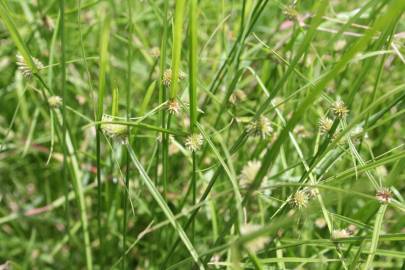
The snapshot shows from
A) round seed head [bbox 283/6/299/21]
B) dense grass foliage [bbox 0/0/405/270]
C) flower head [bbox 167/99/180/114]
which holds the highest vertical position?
round seed head [bbox 283/6/299/21]

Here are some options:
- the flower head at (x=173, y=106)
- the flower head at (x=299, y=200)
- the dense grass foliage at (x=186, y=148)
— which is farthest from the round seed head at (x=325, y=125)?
the flower head at (x=173, y=106)

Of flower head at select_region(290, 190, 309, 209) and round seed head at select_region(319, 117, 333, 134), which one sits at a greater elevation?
round seed head at select_region(319, 117, 333, 134)

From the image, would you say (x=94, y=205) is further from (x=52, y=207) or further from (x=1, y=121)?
(x=1, y=121)

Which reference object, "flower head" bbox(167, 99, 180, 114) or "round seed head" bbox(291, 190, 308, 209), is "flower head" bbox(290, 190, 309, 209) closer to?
"round seed head" bbox(291, 190, 308, 209)

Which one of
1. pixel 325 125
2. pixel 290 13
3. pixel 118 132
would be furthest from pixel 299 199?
pixel 290 13

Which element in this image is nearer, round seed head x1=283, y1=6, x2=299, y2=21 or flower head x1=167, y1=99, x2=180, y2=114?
flower head x1=167, y1=99, x2=180, y2=114

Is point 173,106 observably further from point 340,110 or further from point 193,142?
point 340,110

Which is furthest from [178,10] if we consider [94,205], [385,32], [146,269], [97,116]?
[94,205]

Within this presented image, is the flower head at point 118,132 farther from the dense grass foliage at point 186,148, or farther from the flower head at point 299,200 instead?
the flower head at point 299,200

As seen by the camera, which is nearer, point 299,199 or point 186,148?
point 299,199

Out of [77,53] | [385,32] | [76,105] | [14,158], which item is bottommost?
[14,158]

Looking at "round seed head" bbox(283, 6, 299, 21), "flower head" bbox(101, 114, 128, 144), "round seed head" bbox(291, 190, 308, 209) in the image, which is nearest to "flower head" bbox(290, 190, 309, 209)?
"round seed head" bbox(291, 190, 308, 209)
